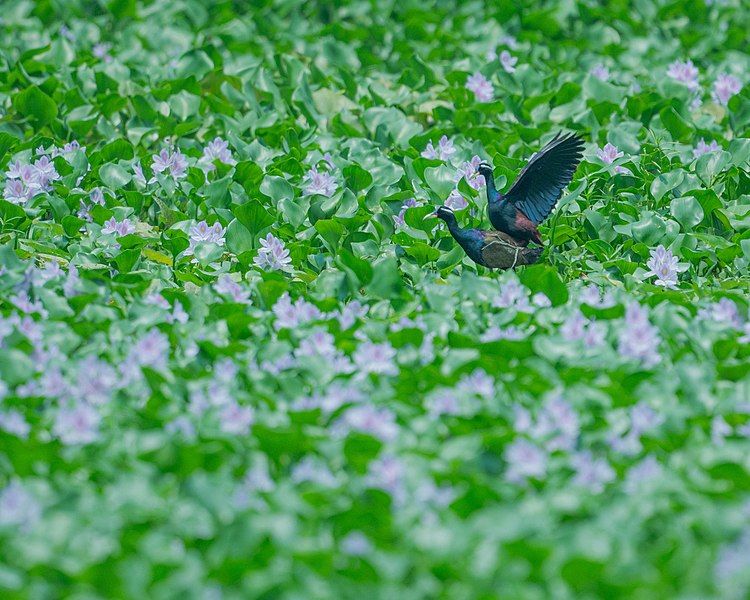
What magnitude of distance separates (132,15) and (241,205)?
339 cm

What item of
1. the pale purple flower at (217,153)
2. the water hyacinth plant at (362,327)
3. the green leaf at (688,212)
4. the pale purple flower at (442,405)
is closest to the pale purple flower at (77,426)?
the water hyacinth plant at (362,327)

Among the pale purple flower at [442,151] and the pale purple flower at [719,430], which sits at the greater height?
the pale purple flower at [442,151]

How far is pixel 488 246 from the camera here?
497cm

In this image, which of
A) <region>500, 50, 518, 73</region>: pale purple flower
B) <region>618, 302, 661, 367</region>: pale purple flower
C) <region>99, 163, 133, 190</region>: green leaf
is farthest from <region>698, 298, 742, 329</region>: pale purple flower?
<region>500, 50, 518, 73</region>: pale purple flower

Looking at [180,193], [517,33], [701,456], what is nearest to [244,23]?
[517,33]

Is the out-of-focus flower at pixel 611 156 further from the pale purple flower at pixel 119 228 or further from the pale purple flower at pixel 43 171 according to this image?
the pale purple flower at pixel 43 171

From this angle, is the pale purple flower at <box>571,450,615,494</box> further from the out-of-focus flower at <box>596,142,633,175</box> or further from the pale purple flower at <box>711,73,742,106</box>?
the pale purple flower at <box>711,73,742,106</box>

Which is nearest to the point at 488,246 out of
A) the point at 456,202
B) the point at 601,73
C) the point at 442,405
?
the point at 456,202

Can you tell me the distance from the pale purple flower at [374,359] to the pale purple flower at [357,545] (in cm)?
87

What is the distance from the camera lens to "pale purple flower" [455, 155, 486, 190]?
18.6 feet

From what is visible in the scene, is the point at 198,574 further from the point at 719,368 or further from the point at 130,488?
the point at 719,368

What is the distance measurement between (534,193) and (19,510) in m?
2.57

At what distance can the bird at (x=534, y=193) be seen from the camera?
502 centimetres

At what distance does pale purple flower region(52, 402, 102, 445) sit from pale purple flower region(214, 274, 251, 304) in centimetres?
105
